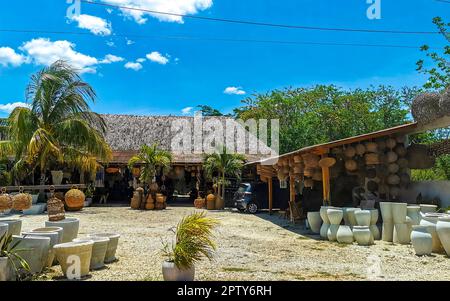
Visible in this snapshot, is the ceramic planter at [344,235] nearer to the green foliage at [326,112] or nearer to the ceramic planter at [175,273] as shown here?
the ceramic planter at [175,273]

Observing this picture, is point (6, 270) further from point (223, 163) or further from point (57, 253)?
point (223, 163)

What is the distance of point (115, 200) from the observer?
78.0ft

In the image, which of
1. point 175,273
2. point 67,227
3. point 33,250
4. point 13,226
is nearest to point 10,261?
point 33,250

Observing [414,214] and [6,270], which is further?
[414,214]

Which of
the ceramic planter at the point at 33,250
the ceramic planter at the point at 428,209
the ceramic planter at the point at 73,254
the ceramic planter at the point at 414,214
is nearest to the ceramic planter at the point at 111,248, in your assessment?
the ceramic planter at the point at 73,254

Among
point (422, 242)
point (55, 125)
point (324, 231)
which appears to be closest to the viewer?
point (422, 242)

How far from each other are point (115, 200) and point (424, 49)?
58.9 ft

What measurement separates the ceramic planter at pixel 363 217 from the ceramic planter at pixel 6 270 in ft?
23.3

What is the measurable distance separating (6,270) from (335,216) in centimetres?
692

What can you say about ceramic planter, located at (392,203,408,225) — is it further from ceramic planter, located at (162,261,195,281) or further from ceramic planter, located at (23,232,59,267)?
ceramic planter, located at (23,232,59,267)

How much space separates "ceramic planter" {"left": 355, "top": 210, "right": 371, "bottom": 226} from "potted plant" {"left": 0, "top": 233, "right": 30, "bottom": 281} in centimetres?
691

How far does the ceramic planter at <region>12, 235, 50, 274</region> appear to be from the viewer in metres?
5.65

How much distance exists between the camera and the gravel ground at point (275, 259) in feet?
19.6

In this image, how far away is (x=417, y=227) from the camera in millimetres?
7699
